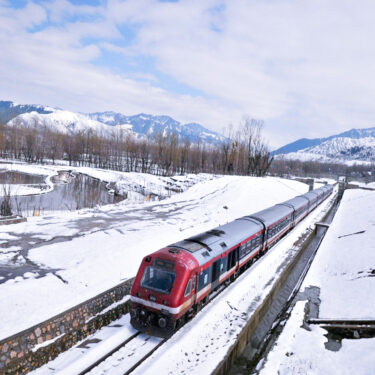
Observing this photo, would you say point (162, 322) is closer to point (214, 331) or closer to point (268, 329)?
point (214, 331)

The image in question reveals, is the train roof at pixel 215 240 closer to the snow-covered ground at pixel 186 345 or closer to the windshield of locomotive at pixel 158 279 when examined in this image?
the windshield of locomotive at pixel 158 279

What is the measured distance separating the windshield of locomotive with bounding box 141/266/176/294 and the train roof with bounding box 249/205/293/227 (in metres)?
10.9

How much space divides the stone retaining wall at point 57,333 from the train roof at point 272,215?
1133 cm

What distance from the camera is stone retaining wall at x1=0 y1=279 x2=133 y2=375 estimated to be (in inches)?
359

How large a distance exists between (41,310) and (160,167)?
78272 millimetres

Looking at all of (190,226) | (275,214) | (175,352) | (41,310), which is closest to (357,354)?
(175,352)

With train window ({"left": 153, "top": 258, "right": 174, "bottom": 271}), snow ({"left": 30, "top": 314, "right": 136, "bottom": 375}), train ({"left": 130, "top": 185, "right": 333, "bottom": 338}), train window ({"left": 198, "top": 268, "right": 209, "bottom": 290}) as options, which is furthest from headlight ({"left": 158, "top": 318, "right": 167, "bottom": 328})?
train window ({"left": 198, "top": 268, "right": 209, "bottom": 290})

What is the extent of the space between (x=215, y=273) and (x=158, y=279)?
3192 millimetres

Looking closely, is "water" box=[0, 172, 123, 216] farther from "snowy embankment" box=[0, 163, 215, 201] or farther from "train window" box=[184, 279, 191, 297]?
"train window" box=[184, 279, 191, 297]

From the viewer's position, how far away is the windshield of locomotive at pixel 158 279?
1085cm

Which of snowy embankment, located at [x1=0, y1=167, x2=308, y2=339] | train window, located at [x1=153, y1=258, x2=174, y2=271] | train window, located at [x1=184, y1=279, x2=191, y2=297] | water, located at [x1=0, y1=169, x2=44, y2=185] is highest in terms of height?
water, located at [x1=0, y1=169, x2=44, y2=185]

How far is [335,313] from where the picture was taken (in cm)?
1327

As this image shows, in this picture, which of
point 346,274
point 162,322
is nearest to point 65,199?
point 162,322

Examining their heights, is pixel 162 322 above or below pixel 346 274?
above
